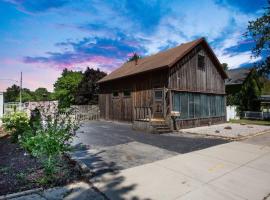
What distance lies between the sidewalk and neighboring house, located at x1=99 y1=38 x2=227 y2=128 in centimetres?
668

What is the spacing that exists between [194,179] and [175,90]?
9.46 metres

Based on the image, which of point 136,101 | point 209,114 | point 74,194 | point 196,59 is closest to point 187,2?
point 196,59

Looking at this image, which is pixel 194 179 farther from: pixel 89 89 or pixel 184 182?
pixel 89 89

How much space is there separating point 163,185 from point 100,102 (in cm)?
1770

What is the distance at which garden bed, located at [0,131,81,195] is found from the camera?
14.0 ft

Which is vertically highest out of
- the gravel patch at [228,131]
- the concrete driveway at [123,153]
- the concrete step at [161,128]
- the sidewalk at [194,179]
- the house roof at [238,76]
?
the house roof at [238,76]

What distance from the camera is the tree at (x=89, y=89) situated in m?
27.2

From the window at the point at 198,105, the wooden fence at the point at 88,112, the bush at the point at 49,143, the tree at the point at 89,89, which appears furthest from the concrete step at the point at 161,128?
the tree at the point at 89,89

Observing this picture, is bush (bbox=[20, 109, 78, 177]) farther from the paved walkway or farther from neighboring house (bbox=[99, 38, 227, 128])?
neighboring house (bbox=[99, 38, 227, 128])

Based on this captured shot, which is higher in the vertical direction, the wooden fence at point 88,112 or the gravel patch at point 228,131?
the wooden fence at point 88,112

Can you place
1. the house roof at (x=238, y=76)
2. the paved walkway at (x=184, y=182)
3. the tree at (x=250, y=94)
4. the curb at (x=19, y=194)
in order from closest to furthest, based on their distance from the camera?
the curb at (x=19, y=194) → the paved walkway at (x=184, y=182) → the tree at (x=250, y=94) → the house roof at (x=238, y=76)

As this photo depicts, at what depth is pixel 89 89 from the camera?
2723cm

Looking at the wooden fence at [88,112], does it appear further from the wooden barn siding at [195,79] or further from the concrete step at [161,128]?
the wooden barn siding at [195,79]

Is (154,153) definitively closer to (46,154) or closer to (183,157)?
(183,157)
